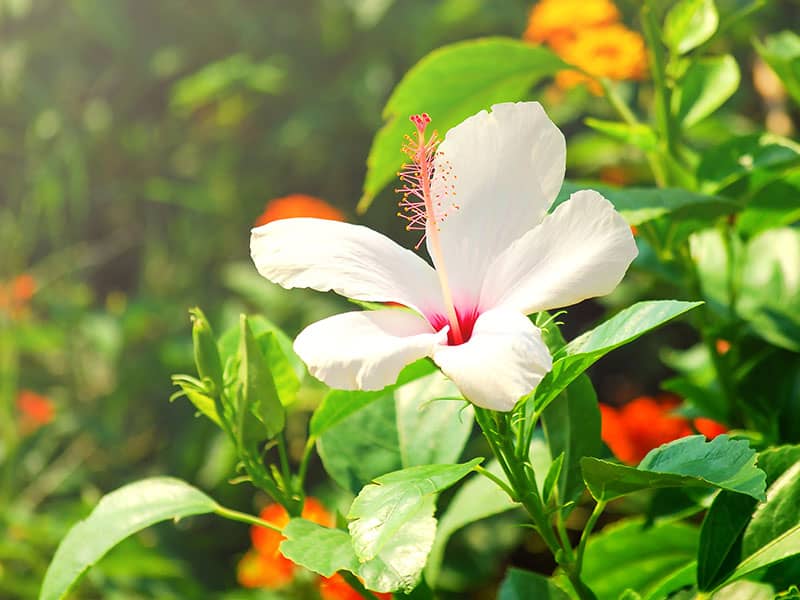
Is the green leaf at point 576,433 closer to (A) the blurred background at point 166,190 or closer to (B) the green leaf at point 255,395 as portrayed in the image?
(B) the green leaf at point 255,395

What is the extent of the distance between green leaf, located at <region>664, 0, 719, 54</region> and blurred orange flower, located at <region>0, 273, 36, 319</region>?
1.13 metres

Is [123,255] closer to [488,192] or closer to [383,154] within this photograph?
[383,154]

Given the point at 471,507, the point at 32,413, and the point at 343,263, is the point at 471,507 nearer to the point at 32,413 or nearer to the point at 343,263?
the point at 343,263

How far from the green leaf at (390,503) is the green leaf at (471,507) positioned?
165 millimetres

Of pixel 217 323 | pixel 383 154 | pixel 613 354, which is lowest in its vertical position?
pixel 613 354

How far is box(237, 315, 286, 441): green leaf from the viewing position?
45 cm

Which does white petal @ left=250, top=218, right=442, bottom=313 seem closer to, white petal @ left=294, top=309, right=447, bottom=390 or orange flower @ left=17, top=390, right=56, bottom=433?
white petal @ left=294, top=309, right=447, bottom=390

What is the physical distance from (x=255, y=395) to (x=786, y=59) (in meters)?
0.43

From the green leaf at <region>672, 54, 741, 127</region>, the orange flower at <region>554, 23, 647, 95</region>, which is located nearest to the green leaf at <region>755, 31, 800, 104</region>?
the green leaf at <region>672, 54, 741, 127</region>

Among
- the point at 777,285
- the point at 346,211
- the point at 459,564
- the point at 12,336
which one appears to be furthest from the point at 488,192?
the point at 346,211

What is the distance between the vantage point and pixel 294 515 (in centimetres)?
50

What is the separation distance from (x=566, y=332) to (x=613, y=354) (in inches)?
3.7

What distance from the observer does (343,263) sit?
0.41m

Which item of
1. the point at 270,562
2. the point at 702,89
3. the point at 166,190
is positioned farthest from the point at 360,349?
the point at 166,190
